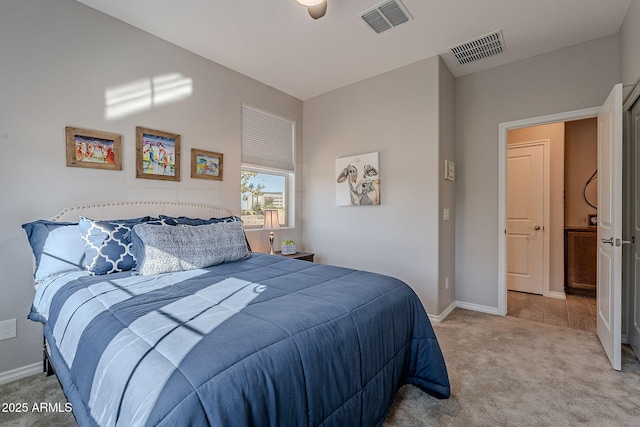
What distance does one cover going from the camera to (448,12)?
2.41 metres

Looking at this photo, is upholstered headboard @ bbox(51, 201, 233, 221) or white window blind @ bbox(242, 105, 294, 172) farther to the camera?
white window blind @ bbox(242, 105, 294, 172)

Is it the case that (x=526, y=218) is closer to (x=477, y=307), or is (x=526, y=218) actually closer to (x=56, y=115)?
(x=477, y=307)

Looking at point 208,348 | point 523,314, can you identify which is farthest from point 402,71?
point 208,348

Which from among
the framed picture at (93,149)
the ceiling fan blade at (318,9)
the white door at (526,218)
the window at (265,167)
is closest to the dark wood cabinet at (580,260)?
the white door at (526,218)

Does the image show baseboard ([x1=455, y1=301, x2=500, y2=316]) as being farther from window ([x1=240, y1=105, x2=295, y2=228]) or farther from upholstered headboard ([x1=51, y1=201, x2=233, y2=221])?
upholstered headboard ([x1=51, y1=201, x2=233, y2=221])

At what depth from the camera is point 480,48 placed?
9.70 ft

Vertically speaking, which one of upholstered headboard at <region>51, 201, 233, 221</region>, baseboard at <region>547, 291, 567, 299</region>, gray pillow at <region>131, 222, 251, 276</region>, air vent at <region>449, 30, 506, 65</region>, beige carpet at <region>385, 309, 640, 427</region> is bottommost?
beige carpet at <region>385, 309, 640, 427</region>

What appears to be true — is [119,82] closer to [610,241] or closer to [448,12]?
[448,12]

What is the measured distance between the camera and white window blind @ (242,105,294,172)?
11.9ft

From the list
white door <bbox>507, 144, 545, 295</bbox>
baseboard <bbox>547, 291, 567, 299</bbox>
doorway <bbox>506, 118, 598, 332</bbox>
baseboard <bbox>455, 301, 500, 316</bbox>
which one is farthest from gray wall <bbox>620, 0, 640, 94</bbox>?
baseboard <bbox>547, 291, 567, 299</bbox>

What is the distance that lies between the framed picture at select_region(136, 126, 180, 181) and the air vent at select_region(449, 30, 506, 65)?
2943 mm

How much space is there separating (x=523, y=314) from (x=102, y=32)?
4949mm

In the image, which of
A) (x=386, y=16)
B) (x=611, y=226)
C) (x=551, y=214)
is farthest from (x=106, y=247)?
(x=551, y=214)

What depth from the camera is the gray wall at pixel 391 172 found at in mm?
3135
